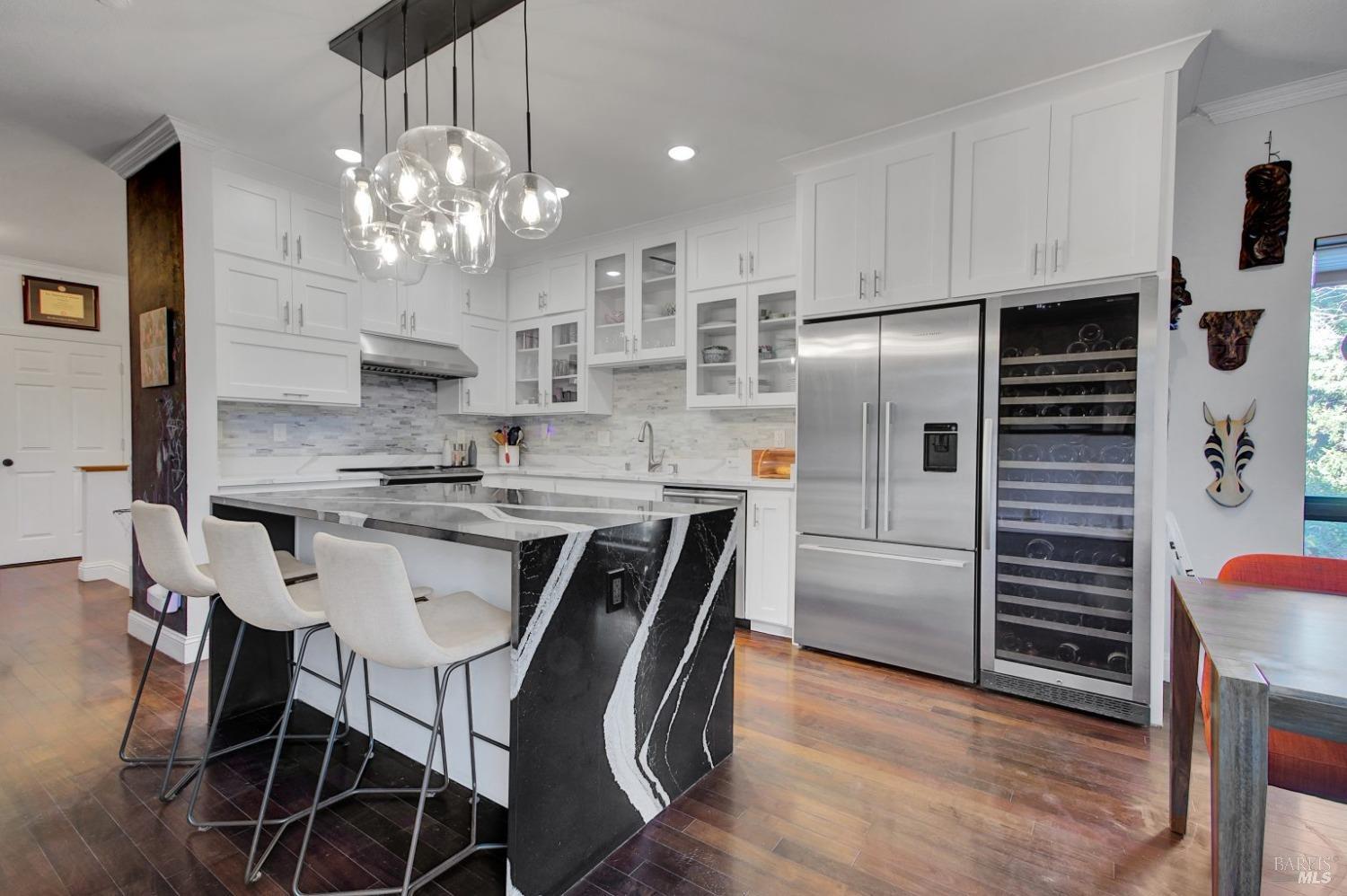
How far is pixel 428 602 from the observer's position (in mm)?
1878

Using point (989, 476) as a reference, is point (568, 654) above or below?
below

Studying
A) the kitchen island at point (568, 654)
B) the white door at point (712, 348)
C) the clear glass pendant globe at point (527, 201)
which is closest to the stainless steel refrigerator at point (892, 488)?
the white door at point (712, 348)

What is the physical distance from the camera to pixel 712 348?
4289 millimetres

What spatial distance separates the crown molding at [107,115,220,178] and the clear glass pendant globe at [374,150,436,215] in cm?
205

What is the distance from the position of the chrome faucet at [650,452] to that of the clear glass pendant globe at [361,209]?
9.07 feet

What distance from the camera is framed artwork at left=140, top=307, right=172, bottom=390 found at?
333 centimetres

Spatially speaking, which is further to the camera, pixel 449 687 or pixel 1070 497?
pixel 1070 497

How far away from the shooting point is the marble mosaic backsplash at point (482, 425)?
4.11 meters

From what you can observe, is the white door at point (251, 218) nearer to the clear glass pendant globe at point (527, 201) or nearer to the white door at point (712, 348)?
the clear glass pendant globe at point (527, 201)

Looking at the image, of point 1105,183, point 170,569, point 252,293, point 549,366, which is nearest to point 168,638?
point 170,569

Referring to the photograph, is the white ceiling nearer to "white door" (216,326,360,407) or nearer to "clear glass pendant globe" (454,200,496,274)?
"clear glass pendant globe" (454,200,496,274)

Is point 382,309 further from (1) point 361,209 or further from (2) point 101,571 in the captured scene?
(2) point 101,571

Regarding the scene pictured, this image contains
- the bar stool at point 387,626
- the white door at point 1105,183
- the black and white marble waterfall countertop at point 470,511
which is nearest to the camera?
the bar stool at point 387,626

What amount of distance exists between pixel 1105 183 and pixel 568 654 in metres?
2.87
